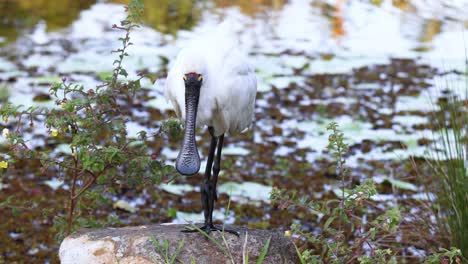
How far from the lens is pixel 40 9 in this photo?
1091 centimetres

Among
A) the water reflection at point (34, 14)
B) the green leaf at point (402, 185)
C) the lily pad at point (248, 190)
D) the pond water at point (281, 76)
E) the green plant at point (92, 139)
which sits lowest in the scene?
the water reflection at point (34, 14)

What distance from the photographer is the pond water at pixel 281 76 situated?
5.26 meters

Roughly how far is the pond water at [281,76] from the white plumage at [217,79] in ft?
0.92

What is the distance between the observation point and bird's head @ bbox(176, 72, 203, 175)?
3.03m

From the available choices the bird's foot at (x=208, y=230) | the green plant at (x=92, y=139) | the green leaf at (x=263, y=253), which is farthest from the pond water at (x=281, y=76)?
the green leaf at (x=263, y=253)

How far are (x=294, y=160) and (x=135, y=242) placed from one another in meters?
2.84

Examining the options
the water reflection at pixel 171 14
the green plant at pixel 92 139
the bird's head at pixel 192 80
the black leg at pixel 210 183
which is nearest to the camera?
the bird's head at pixel 192 80

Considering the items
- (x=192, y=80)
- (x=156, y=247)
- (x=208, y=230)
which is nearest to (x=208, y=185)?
(x=208, y=230)

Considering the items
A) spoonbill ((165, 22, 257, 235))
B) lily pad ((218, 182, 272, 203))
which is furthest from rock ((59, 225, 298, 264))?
lily pad ((218, 182, 272, 203))

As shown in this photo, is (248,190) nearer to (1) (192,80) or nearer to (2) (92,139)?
(2) (92,139)

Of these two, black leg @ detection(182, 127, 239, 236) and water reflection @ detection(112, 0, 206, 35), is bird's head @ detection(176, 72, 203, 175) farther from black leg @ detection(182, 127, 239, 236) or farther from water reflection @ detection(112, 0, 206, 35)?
water reflection @ detection(112, 0, 206, 35)

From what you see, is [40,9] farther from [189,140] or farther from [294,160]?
[189,140]

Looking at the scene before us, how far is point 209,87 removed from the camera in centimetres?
312

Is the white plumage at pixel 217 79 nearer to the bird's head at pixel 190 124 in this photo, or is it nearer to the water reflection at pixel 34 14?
the bird's head at pixel 190 124
